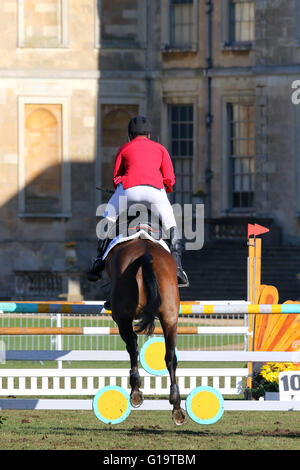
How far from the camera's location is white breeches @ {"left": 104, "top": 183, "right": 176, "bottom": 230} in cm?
1226

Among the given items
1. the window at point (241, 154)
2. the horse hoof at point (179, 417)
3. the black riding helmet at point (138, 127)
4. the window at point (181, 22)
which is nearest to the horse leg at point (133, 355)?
the horse hoof at point (179, 417)

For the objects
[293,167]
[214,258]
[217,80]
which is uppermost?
[217,80]

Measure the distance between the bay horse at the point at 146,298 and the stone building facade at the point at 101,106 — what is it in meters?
30.2

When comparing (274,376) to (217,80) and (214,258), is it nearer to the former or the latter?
(214,258)

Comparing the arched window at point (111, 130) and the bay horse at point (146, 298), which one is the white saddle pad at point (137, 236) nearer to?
the bay horse at point (146, 298)

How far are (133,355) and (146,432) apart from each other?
1.23 m

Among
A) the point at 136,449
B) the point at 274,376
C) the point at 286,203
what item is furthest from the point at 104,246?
the point at 286,203

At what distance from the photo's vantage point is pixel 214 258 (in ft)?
127

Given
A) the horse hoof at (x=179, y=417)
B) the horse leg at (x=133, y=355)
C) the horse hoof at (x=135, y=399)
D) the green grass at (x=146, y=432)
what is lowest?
the green grass at (x=146, y=432)

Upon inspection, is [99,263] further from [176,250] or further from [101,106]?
[101,106]

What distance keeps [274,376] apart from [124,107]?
27304 millimetres

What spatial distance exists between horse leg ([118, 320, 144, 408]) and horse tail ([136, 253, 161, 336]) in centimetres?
21

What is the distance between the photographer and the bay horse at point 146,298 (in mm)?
11281

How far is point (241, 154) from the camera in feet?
139
